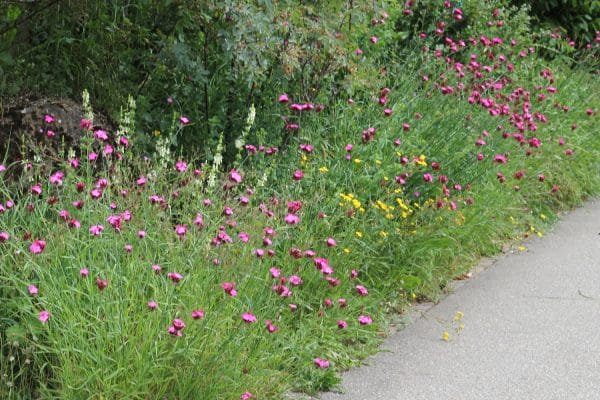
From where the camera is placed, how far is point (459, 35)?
10273mm

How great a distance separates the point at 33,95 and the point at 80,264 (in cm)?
228

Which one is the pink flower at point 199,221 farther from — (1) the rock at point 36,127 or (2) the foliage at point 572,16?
(2) the foliage at point 572,16

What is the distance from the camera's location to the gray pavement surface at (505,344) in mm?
4871

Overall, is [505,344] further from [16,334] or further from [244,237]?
[16,334]

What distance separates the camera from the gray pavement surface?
4871mm

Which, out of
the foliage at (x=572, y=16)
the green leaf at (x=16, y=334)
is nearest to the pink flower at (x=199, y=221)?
the green leaf at (x=16, y=334)

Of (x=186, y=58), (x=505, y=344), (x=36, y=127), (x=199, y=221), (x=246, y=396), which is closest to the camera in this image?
(x=246, y=396)

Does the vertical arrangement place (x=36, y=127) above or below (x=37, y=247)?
below

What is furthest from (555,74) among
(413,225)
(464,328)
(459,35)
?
(464,328)

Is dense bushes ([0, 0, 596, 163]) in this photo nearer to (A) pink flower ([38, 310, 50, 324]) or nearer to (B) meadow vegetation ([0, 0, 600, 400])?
(B) meadow vegetation ([0, 0, 600, 400])

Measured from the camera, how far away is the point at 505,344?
549 centimetres

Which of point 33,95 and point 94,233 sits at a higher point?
point 94,233

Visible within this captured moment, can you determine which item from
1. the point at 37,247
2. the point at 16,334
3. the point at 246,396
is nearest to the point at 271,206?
the point at 246,396

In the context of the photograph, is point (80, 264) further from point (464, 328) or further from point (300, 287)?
point (464, 328)
